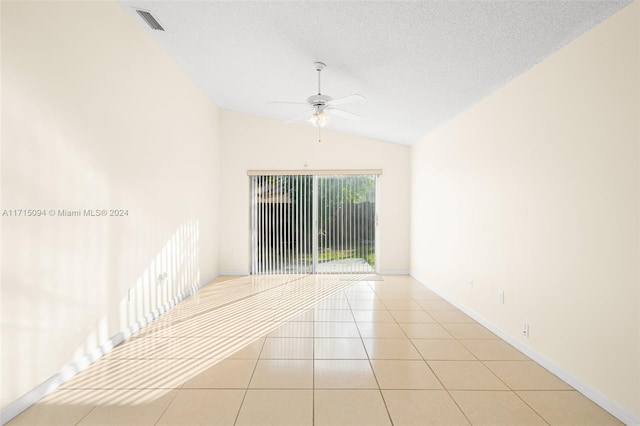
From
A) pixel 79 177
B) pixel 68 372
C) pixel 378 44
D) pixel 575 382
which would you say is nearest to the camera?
pixel 575 382

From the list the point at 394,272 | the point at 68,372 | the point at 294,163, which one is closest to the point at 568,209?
the point at 68,372

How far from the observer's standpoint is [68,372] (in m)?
2.39

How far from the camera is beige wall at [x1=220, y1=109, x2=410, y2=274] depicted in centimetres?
625

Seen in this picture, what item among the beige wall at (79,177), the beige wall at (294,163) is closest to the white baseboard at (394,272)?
the beige wall at (294,163)

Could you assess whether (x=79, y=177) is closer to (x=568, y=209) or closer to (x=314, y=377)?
(x=314, y=377)

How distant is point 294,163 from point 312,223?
1.23 m

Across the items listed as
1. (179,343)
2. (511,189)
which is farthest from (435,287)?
(179,343)

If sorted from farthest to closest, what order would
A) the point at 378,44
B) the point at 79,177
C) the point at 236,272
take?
the point at 236,272 → the point at 378,44 → the point at 79,177

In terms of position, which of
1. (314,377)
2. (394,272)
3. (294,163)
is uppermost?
(294,163)

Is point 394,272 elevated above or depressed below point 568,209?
below

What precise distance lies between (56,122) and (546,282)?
3877mm

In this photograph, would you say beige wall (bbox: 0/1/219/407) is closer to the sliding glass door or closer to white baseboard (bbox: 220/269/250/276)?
white baseboard (bbox: 220/269/250/276)

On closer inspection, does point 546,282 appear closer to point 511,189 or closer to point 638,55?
point 511,189

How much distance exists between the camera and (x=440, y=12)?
2330 mm
